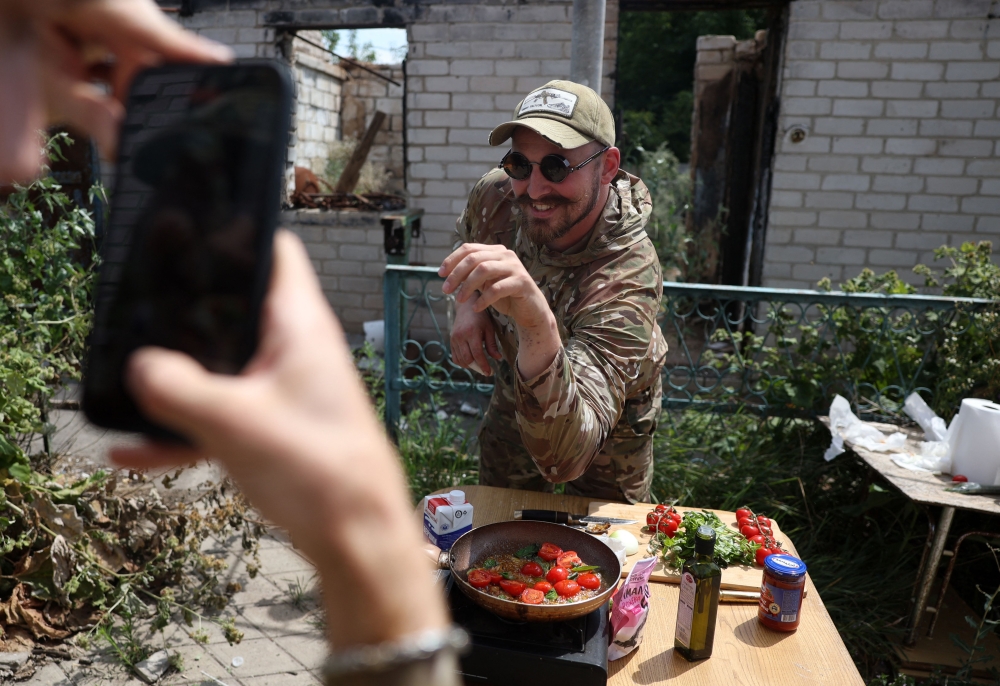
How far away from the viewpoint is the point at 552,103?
240cm

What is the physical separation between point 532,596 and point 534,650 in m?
0.11

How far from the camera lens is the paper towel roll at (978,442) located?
2852 mm

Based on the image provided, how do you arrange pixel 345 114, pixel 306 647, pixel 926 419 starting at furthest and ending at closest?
1. pixel 345 114
2. pixel 926 419
3. pixel 306 647

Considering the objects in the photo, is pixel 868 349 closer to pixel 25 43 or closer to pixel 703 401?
pixel 703 401

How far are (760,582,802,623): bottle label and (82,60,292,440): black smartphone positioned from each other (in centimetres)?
168

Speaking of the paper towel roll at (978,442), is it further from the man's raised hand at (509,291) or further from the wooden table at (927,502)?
the man's raised hand at (509,291)

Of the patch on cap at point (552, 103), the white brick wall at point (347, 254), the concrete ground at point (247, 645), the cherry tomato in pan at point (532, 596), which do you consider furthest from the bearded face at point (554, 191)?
the white brick wall at point (347, 254)

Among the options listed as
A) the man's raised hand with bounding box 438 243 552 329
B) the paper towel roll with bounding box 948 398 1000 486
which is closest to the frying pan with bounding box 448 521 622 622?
the man's raised hand with bounding box 438 243 552 329

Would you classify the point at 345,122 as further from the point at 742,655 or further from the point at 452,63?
the point at 742,655

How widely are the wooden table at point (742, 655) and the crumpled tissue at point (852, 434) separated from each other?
5.59 feet

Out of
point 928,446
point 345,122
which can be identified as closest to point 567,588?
point 928,446

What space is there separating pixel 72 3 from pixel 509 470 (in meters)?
2.40

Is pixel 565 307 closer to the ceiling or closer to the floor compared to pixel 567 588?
closer to the ceiling

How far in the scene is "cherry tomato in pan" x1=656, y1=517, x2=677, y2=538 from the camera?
213 centimetres
